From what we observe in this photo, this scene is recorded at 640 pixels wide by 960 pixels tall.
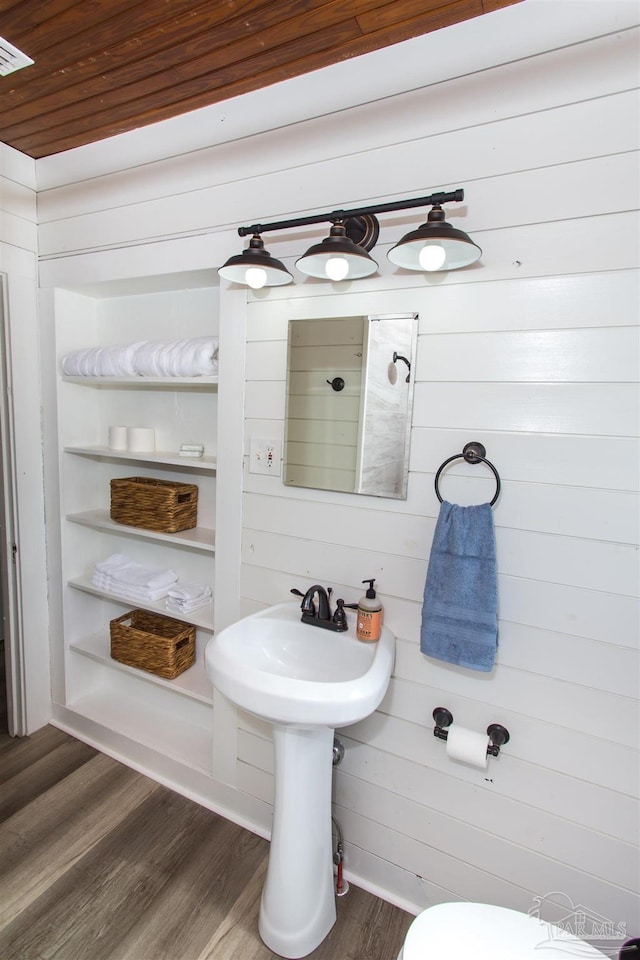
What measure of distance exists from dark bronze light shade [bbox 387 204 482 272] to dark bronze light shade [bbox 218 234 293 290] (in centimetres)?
35

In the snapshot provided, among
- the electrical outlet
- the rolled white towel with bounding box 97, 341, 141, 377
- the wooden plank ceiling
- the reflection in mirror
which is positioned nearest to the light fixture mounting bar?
the reflection in mirror

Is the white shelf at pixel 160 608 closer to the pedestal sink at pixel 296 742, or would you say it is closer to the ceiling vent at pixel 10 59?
the pedestal sink at pixel 296 742

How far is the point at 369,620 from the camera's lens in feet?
4.41

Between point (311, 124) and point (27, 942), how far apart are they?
8.46 ft

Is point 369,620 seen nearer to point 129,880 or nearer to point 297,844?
point 297,844

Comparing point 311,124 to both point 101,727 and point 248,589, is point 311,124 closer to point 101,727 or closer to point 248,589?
point 248,589

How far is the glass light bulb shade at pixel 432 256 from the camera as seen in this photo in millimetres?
1166

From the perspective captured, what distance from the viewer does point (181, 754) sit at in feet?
6.35

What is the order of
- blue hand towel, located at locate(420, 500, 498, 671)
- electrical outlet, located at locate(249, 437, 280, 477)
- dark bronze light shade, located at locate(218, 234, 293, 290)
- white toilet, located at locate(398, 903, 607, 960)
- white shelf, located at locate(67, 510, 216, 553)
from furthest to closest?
white shelf, located at locate(67, 510, 216, 553)
electrical outlet, located at locate(249, 437, 280, 477)
dark bronze light shade, located at locate(218, 234, 293, 290)
blue hand towel, located at locate(420, 500, 498, 671)
white toilet, located at locate(398, 903, 607, 960)

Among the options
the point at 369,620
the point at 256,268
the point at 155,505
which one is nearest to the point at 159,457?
the point at 155,505

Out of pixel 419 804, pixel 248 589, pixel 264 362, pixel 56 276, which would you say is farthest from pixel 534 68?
pixel 419 804

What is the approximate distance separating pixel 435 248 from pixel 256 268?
0.54m

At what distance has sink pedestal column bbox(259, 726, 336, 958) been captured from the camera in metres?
1.29

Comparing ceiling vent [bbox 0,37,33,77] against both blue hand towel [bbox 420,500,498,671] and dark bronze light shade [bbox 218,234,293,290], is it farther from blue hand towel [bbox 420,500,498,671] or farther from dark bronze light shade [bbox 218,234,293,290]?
blue hand towel [bbox 420,500,498,671]
